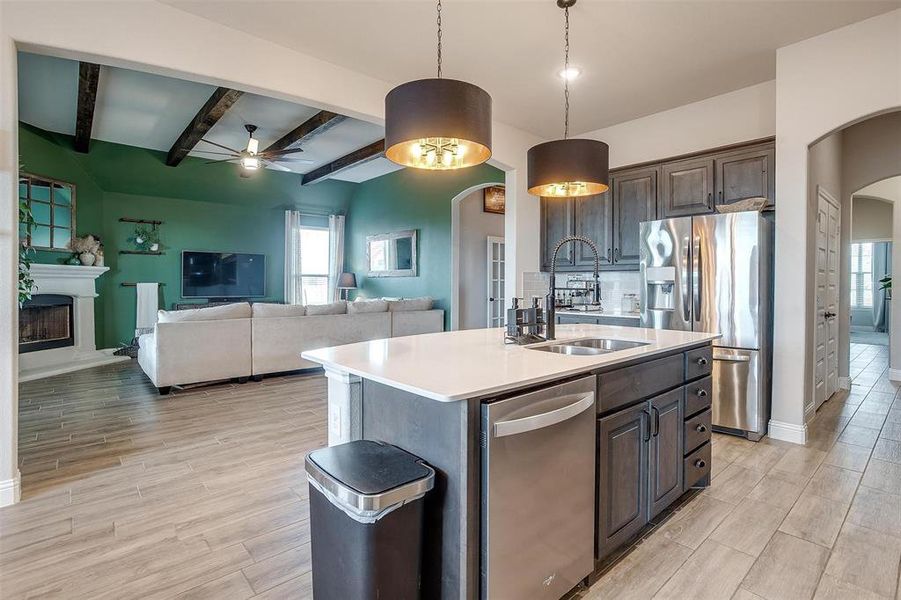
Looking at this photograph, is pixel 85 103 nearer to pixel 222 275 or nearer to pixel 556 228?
pixel 222 275

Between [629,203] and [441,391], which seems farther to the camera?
[629,203]

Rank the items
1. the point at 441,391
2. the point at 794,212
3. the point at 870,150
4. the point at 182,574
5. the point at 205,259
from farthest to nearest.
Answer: the point at 205,259 → the point at 870,150 → the point at 794,212 → the point at 182,574 → the point at 441,391

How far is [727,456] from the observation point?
301 centimetres

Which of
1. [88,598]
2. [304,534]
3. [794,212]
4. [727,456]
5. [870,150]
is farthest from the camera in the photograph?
[870,150]

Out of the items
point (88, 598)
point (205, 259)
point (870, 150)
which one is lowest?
point (88, 598)

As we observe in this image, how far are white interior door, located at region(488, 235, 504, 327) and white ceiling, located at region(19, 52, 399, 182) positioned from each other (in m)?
2.67

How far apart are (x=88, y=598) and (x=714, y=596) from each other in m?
2.34

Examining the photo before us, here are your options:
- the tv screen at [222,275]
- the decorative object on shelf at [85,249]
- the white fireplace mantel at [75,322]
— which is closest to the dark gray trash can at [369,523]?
the white fireplace mantel at [75,322]

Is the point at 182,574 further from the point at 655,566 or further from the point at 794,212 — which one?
the point at 794,212

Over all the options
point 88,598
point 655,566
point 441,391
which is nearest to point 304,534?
point 88,598

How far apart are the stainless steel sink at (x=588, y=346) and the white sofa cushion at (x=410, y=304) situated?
13.7 feet

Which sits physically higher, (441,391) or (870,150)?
(870,150)

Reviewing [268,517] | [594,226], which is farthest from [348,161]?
[268,517]

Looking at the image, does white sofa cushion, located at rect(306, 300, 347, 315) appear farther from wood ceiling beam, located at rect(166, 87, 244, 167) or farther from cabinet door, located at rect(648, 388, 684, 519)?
cabinet door, located at rect(648, 388, 684, 519)
